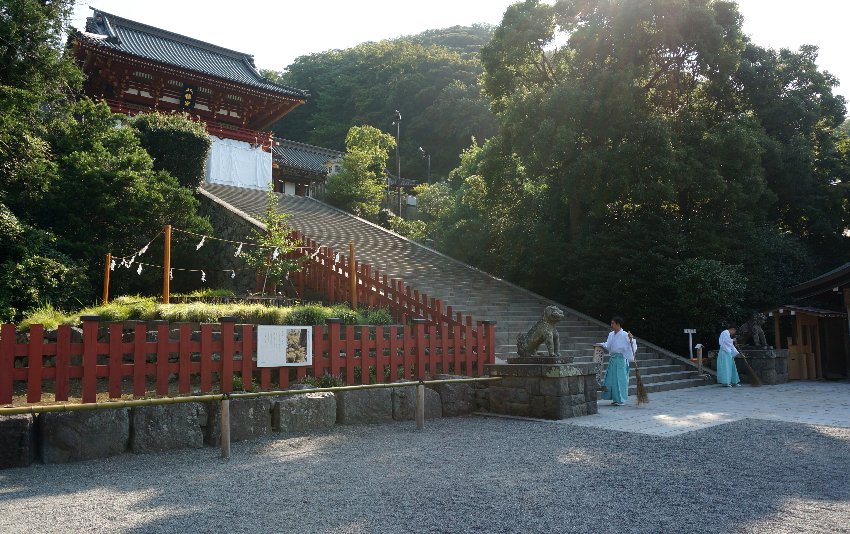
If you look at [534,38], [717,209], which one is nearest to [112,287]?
[534,38]

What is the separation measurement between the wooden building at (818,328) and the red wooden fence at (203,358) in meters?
9.86

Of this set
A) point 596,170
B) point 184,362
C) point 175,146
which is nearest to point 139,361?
point 184,362

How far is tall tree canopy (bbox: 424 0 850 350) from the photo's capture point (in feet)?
53.6

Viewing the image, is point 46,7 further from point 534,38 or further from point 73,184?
point 534,38

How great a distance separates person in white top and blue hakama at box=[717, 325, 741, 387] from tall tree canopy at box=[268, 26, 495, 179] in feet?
92.4

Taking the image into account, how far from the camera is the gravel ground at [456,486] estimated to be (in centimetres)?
400

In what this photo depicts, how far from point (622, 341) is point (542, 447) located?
4.15 m

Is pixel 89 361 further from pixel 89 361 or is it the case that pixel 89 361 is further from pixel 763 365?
pixel 763 365

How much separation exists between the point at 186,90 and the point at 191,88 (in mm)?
226

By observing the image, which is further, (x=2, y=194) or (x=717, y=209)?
(x=717, y=209)

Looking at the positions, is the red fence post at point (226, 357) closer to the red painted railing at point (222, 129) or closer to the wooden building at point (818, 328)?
the wooden building at point (818, 328)

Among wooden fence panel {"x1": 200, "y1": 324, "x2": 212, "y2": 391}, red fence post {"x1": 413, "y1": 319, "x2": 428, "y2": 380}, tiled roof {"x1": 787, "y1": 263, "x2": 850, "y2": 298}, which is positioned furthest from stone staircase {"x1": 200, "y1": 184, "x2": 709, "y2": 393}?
wooden fence panel {"x1": 200, "y1": 324, "x2": 212, "y2": 391}

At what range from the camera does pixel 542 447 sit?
256 inches

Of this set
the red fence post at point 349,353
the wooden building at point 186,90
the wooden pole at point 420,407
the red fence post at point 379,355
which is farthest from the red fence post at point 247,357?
the wooden building at point 186,90
